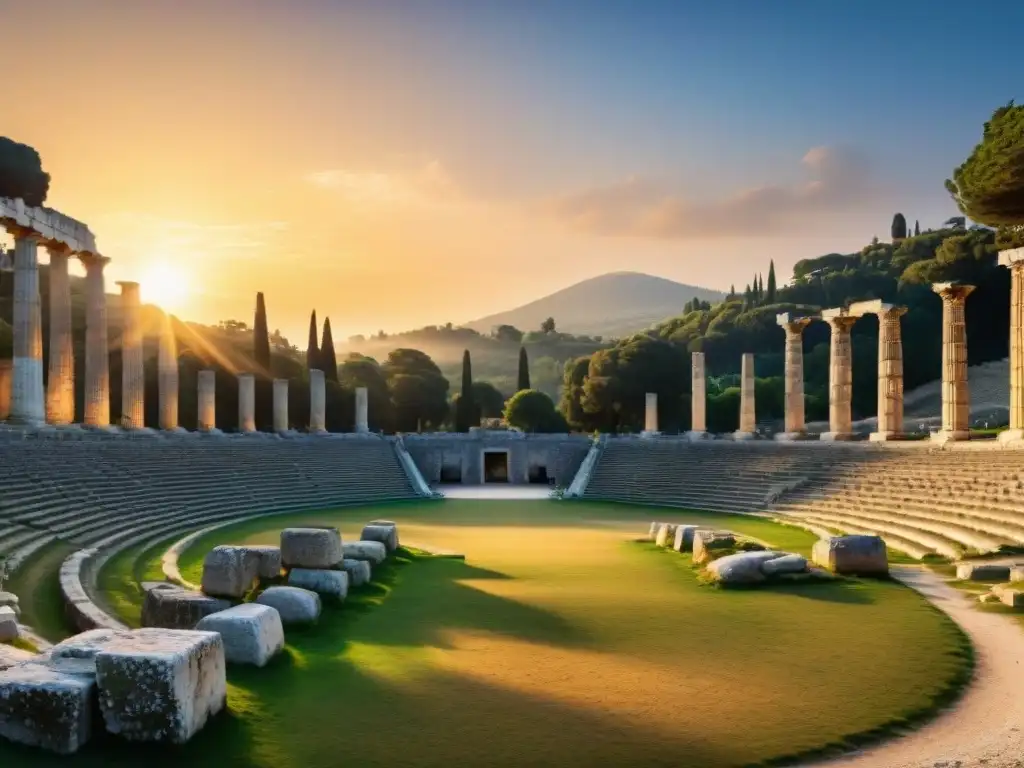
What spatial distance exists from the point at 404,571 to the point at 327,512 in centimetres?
1465

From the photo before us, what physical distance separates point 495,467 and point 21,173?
34.2m

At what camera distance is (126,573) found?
1587 cm

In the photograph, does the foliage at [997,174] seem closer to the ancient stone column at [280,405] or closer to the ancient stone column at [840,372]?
the ancient stone column at [840,372]

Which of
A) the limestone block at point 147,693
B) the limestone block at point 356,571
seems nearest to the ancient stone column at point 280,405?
the limestone block at point 356,571

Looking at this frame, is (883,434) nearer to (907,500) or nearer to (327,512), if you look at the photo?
(907,500)

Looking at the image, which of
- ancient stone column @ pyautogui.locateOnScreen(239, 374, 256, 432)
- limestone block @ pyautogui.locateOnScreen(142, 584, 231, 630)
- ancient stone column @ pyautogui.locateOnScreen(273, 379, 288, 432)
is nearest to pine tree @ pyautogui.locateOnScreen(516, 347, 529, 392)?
ancient stone column @ pyautogui.locateOnScreen(273, 379, 288, 432)

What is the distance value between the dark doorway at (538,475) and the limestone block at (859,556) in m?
34.5

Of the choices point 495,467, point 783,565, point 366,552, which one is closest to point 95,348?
point 366,552

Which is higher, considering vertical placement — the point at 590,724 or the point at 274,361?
the point at 274,361

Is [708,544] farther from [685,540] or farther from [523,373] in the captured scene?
[523,373]

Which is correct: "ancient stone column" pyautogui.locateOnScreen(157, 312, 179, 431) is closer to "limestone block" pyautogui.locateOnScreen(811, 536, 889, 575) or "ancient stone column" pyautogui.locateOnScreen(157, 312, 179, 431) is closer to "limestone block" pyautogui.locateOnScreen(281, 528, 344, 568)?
"limestone block" pyautogui.locateOnScreen(281, 528, 344, 568)

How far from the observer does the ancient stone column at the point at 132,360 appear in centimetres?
3678

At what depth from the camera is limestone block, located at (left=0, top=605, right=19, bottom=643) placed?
31.6ft

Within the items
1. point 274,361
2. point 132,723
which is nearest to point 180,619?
point 132,723
